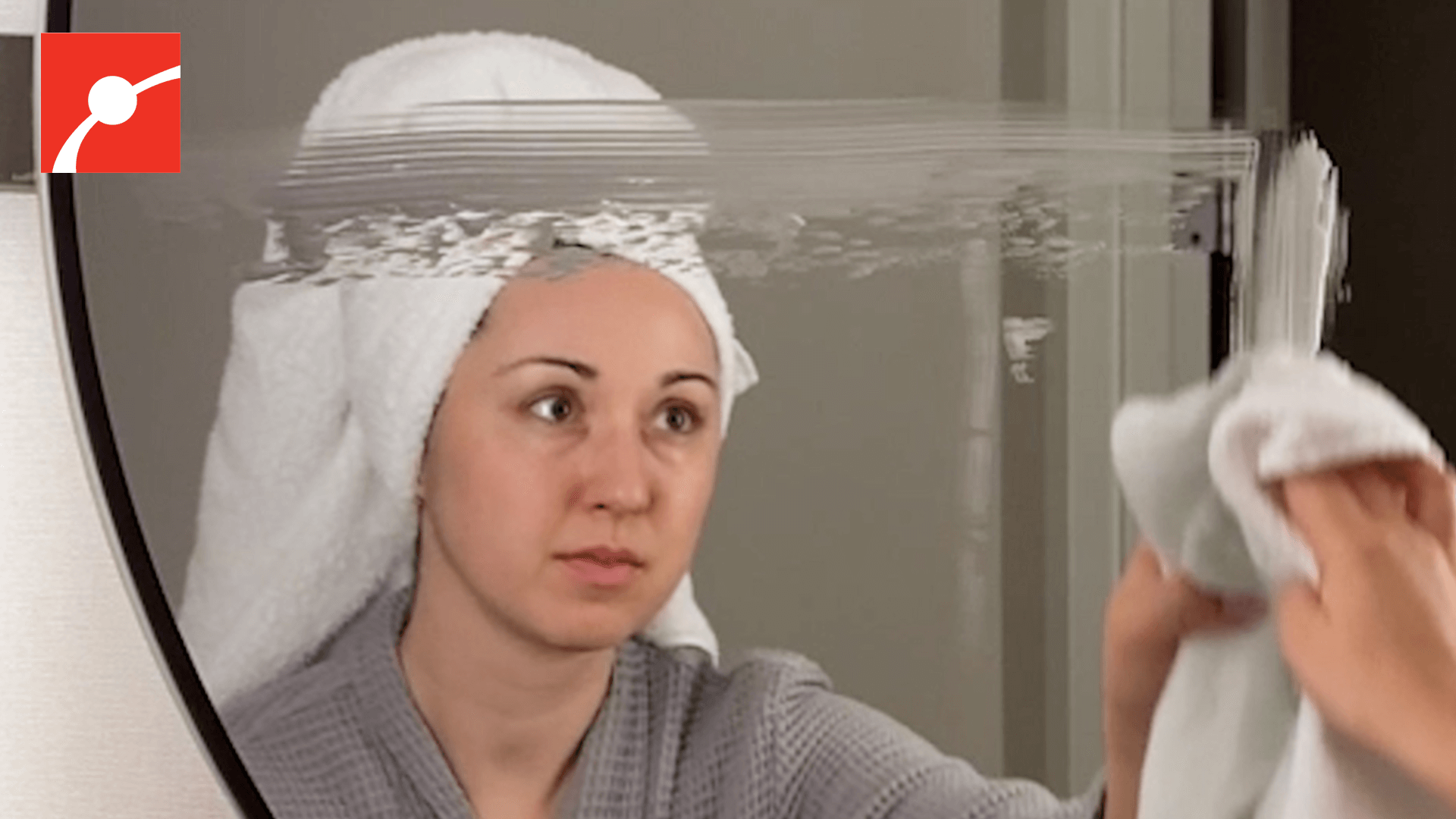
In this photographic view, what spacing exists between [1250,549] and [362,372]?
1.10 feet

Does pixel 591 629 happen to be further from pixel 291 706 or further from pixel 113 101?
pixel 113 101

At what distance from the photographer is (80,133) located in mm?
715

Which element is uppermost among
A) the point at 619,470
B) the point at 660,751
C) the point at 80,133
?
the point at 80,133

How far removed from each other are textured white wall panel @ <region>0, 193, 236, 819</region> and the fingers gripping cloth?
0.39ft

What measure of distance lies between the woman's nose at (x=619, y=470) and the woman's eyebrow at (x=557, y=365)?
22mm

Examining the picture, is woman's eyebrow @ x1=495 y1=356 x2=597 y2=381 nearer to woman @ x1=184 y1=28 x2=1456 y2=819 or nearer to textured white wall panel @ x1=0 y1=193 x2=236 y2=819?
woman @ x1=184 y1=28 x2=1456 y2=819

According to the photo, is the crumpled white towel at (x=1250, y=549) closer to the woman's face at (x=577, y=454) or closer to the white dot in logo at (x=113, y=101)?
the woman's face at (x=577, y=454)

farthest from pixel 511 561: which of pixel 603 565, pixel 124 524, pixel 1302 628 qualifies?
pixel 1302 628

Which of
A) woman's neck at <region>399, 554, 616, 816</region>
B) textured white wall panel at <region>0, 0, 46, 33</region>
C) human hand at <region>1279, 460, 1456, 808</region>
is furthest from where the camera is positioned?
textured white wall panel at <region>0, 0, 46, 33</region>

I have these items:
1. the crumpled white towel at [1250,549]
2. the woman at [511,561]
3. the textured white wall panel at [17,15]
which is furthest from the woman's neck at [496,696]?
the textured white wall panel at [17,15]

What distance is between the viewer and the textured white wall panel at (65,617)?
788 mm

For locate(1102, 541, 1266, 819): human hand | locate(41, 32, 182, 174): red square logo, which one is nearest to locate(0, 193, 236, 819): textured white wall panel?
locate(41, 32, 182, 174): red square logo

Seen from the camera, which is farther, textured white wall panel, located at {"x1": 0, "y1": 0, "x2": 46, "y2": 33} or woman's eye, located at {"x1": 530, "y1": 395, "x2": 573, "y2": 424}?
textured white wall panel, located at {"x1": 0, "y1": 0, "x2": 46, "y2": 33}

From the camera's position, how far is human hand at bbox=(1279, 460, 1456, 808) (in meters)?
0.55
